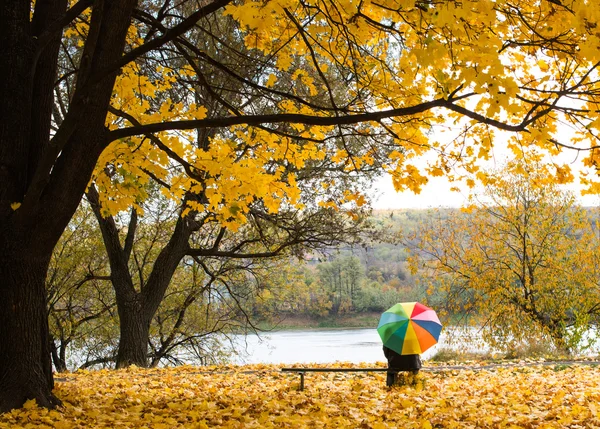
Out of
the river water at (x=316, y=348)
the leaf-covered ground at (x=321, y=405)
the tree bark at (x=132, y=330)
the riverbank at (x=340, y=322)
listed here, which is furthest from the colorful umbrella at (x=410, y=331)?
the riverbank at (x=340, y=322)

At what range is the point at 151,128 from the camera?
3.92 meters

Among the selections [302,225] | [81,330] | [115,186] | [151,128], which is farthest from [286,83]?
[81,330]

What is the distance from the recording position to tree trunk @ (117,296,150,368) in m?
9.30

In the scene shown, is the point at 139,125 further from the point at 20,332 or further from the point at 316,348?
the point at 316,348

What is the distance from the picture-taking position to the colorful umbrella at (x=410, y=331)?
5711 millimetres

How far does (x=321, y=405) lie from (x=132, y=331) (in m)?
5.73

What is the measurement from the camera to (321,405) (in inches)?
175

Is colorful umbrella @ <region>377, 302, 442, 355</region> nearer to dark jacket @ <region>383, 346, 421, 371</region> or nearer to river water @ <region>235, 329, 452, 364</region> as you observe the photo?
dark jacket @ <region>383, 346, 421, 371</region>

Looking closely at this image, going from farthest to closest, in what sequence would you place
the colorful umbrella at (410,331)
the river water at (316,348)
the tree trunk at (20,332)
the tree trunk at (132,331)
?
the river water at (316,348)
the tree trunk at (132,331)
the colorful umbrella at (410,331)
the tree trunk at (20,332)

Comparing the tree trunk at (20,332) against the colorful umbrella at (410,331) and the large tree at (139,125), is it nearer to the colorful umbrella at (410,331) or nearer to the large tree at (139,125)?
the large tree at (139,125)

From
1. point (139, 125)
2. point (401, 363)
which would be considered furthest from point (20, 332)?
point (401, 363)

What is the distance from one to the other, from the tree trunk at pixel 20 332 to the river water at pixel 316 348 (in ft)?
32.1

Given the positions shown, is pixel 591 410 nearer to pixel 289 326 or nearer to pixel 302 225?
pixel 302 225

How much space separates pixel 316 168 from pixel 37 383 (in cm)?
628
